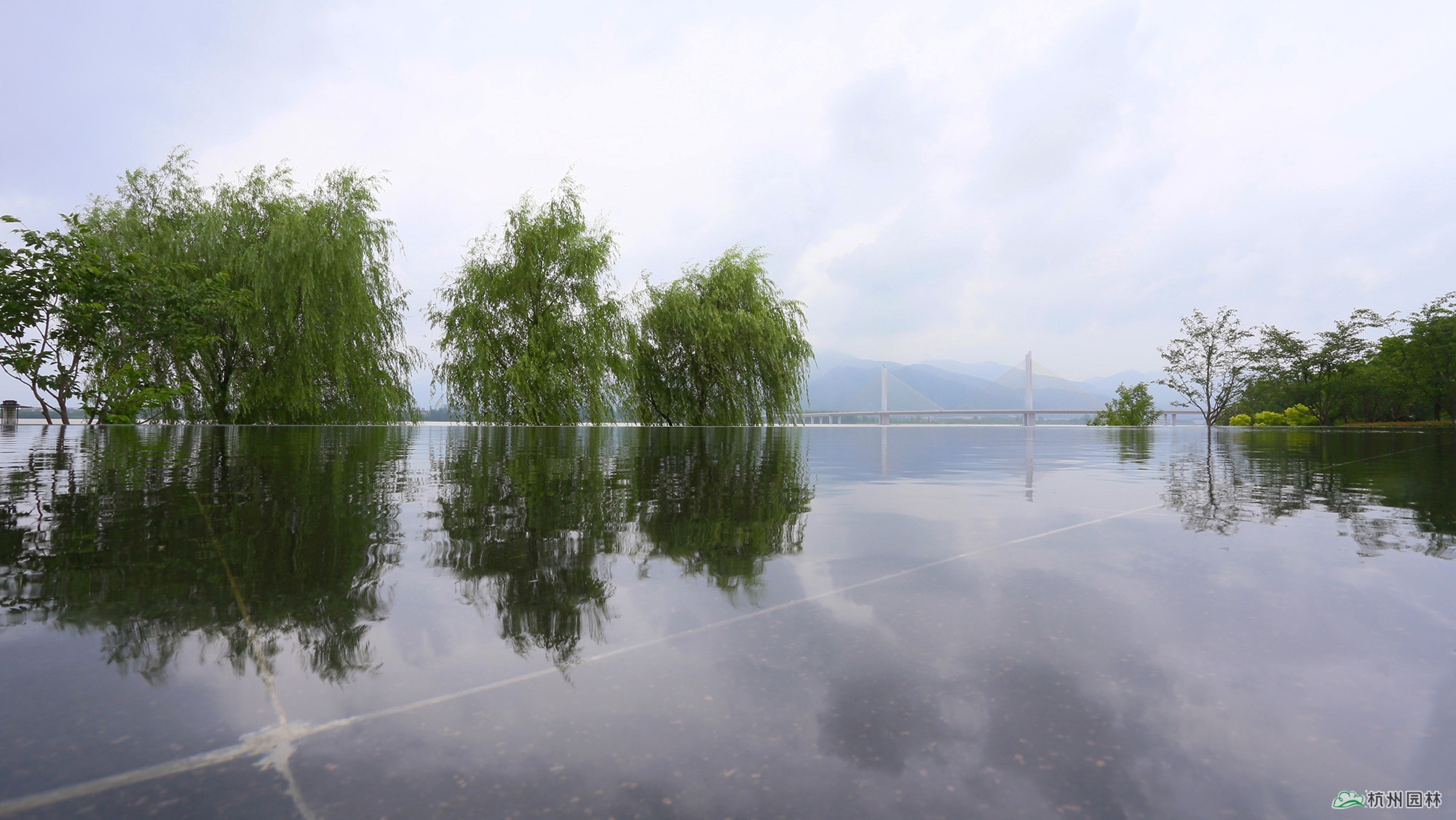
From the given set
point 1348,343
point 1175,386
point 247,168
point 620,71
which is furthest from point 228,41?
point 1348,343

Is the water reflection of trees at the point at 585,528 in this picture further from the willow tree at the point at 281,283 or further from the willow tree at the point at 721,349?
the willow tree at the point at 281,283

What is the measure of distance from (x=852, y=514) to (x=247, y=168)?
17580 mm

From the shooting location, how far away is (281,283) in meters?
13.8

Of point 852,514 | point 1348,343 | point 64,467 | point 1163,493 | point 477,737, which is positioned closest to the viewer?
point 477,737

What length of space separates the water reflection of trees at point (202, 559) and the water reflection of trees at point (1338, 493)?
245 cm

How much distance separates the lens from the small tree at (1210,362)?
2661 centimetres

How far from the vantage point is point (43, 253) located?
855 cm

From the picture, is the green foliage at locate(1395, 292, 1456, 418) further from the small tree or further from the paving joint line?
the paving joint line

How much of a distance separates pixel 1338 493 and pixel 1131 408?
88.9 ft

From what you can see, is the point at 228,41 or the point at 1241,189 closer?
the point at 228,41

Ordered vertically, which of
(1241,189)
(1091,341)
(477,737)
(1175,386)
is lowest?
(477,737)

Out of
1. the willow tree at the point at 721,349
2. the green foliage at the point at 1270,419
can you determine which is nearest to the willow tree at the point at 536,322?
the willow tree at the point at 721,349

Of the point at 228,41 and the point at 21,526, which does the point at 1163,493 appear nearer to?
the point at 21,526

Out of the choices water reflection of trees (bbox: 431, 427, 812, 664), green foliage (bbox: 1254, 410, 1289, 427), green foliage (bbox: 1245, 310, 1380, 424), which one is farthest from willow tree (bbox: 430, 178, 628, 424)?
green foliage (bbox: 1245, 310, 1380, 424)
